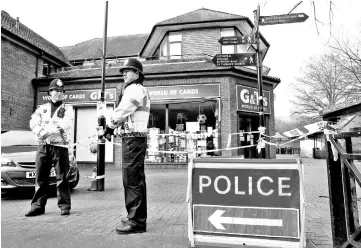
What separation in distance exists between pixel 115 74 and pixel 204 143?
5.93 metres

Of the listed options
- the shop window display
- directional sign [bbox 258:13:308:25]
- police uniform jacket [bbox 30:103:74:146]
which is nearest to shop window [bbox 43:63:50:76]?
the shop window display

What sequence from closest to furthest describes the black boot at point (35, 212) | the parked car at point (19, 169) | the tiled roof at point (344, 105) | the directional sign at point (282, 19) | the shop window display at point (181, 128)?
the tiled roof at point (344, 105), the black boot at point (35, 212), the directional sign at point (282, 19), the parked car at point (19, 169), the shop window display at point (181, 128)

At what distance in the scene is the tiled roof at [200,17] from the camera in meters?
16.5

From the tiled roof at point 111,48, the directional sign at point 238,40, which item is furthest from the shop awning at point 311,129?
the tiled roof at point 111,48

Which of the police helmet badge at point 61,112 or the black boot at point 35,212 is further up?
the police helmet badge at point 61,112

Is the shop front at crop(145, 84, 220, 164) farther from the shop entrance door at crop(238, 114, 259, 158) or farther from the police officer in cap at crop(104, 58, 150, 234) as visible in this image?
the police officer in cap at crop(104, 58, 150, 234)

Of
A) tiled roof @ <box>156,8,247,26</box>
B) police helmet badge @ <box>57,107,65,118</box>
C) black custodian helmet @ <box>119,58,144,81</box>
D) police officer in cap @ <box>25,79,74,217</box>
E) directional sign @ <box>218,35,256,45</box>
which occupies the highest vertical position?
tiled roof @ <box>156,8,247,26</box>

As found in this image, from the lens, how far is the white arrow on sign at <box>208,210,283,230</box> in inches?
103

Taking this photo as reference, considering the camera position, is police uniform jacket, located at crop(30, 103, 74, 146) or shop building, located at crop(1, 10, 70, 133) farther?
shop building, located at crop(1, 10, 70, 133)

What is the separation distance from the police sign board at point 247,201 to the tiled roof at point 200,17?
1491 cm

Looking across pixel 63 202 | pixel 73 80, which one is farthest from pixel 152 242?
pixel 73 80

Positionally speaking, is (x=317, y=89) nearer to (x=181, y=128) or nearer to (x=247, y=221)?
(x=181, y=128)

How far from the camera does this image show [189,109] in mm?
14805

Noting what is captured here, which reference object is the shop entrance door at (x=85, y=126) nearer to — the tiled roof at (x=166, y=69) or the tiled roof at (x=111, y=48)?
the tiled roof at (x=166, y=69)
